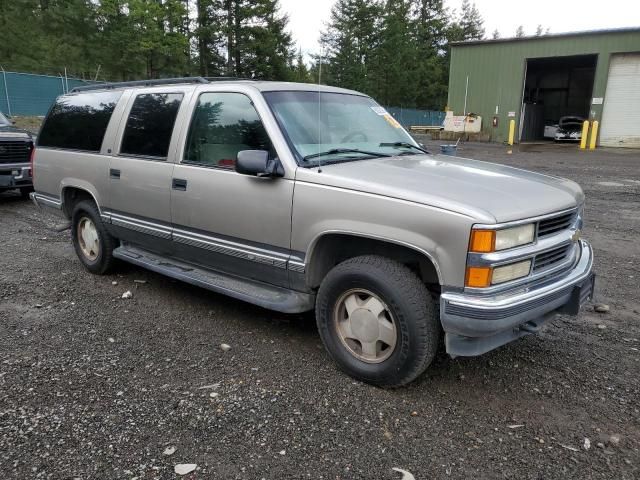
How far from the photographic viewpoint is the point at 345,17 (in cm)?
5281

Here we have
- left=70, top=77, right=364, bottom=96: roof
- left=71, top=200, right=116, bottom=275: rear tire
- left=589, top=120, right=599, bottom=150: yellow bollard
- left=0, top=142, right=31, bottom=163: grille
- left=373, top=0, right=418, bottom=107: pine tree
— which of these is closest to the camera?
left=70, top=77, right=364, bottom=96: roof

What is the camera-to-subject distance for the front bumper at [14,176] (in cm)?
909

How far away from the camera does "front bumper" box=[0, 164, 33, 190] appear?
9.09 m

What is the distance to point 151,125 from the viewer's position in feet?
14.9

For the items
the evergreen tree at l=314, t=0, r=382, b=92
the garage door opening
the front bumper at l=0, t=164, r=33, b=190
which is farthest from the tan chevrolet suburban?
the evergreen tree at l=314, t=0, r=382, b=92

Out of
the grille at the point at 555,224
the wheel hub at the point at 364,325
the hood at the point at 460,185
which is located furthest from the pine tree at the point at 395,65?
the wheel hub at the point at 364,325

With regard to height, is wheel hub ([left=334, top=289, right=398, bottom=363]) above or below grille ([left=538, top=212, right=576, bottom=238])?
below

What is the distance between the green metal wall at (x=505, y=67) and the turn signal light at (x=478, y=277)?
25008 mm

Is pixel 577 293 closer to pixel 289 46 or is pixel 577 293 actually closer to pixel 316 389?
pixel 316 389

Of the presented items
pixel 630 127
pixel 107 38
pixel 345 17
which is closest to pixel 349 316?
pixel 630 127

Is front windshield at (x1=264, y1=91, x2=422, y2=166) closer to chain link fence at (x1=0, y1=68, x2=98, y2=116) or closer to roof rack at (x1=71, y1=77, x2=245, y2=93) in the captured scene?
roof rack at (x1=71, y1=77, x2=245, y2=93)

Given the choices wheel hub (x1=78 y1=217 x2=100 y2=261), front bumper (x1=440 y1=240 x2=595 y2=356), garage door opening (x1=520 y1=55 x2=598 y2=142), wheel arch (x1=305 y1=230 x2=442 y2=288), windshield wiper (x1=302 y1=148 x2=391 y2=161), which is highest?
garage door opening (x1=520 y1=55 x2=598 y2=142)

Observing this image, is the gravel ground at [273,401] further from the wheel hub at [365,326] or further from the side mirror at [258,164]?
the side mirror at [258,164]

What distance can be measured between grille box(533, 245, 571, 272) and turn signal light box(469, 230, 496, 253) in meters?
0.47
